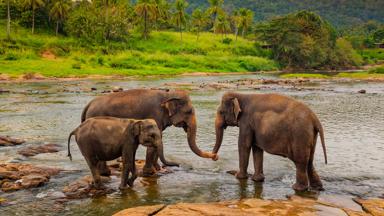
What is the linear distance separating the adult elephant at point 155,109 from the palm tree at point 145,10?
273ft

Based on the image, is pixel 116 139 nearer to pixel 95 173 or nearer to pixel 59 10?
pixel 95 173

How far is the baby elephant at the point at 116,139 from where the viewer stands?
35.1 feet

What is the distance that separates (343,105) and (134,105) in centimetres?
2357

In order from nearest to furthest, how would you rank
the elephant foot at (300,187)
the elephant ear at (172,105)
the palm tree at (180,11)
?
the elephant foot at (300,187) → the elephant ear at (172,105) → the palm tree at (180,11)

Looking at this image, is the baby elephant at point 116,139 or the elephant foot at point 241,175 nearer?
the baby elephant at point 116,139

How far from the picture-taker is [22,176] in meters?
11.8

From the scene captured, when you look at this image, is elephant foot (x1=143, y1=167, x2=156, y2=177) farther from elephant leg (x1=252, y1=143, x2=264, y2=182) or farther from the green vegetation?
the green vegetation

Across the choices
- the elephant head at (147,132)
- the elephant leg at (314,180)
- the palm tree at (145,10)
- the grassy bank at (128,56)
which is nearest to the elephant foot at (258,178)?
the elephant leg at (314,180)

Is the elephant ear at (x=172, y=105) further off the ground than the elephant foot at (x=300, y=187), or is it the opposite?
the elephant ear at (x=172, y=105)

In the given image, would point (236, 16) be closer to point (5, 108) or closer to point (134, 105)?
point (5, 108)

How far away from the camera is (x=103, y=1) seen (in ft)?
302

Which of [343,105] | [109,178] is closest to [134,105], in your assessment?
[109,178]

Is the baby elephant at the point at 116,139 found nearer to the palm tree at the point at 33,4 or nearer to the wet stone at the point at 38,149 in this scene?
the wet stone at the point at 38,149

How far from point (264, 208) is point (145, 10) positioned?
289 ft
